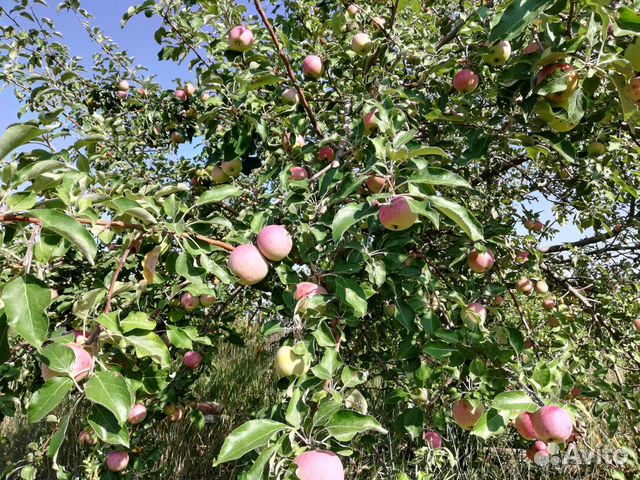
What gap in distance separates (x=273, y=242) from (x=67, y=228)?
0.60 meters

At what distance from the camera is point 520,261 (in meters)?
2.18

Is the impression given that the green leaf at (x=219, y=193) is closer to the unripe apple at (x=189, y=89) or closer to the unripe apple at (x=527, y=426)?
the unripe apple at (x=527, y=426)

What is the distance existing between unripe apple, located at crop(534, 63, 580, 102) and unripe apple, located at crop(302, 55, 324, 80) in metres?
1.09

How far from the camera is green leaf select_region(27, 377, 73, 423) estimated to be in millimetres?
948

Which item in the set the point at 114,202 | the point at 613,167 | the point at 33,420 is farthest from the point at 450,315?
the point at 33,420

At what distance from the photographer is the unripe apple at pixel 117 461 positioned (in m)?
1.92

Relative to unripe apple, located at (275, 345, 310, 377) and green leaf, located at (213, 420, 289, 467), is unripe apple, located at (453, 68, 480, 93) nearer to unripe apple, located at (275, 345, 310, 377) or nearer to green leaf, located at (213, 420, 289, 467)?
unripe apple, located at (275, 345, 310, 377)

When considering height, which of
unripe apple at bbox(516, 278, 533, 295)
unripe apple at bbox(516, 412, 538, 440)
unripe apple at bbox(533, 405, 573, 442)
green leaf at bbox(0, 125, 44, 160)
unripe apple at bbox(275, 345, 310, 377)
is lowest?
unripe apple at bbox(516, 278, 533, 295)

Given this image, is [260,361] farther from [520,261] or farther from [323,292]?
[323,292]

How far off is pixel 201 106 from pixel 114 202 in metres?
2.03

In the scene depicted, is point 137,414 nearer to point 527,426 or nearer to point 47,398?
point 47,398

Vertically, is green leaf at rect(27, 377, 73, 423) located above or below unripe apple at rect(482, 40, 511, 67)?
above

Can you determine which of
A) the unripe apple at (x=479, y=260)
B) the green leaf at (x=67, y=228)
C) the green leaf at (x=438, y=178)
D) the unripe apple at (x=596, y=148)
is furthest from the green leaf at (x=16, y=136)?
the unripe apple at (x=596, y=148)

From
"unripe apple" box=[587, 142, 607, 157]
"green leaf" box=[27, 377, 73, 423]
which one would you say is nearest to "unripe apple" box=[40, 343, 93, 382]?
"green leaf" box=[27, 377, 73, 423]
